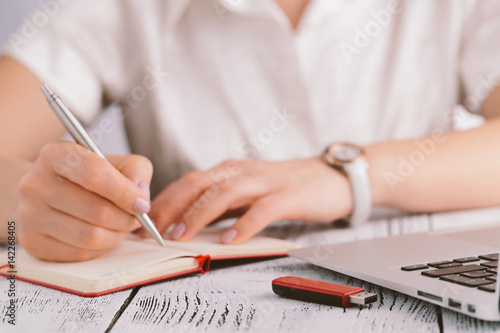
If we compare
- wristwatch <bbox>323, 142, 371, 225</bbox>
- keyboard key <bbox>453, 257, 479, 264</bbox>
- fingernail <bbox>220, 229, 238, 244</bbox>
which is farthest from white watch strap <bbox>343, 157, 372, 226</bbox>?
keyboard key <bbox>453, 257, 479, 264</bbox>

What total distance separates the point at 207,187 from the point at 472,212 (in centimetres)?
40

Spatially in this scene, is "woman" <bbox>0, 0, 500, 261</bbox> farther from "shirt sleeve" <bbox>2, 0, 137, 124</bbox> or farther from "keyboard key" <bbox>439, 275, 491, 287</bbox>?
"keyboard key" <bbox>439, 275, 491, 287</bbox>

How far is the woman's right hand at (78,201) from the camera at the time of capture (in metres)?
0.53

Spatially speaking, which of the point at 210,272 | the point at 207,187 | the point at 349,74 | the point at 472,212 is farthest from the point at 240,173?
the point at 349,74

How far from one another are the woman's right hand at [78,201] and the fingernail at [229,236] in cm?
11

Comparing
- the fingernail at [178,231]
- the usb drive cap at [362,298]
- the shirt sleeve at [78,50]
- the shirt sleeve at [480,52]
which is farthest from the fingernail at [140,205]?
the shirt sleeve at [480,52]

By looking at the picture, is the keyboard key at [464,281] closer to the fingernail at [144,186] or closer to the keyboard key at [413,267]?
the keyboard key at [413,267]

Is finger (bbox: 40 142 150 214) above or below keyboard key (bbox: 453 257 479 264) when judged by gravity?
above

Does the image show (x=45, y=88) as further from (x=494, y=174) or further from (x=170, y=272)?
(x=494, y=174)

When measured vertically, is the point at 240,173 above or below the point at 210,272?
above

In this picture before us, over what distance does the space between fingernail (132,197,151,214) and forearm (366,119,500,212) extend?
384 millimetres

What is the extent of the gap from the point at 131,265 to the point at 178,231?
0.14 m

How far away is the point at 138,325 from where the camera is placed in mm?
399

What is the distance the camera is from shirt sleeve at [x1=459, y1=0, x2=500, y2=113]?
1036mm
